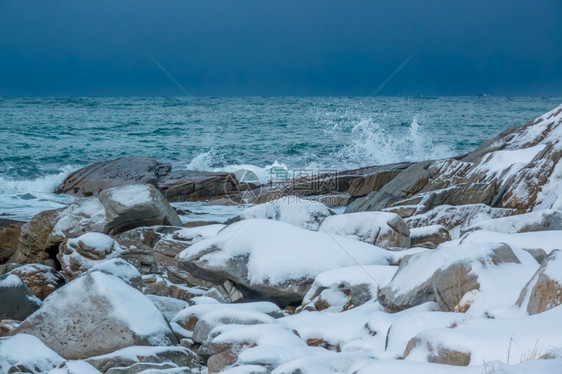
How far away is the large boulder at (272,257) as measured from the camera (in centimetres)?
707

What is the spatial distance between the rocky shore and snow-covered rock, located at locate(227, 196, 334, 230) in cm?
3

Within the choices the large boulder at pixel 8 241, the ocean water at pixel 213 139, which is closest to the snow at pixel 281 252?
the large boulder at pixel 8 241

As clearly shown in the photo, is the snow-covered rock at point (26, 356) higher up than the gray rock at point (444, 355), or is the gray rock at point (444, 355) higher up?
the gray rock at point (444, 355)

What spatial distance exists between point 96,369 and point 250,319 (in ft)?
4.65

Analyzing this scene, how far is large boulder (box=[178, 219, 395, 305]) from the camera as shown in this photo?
7070 mm

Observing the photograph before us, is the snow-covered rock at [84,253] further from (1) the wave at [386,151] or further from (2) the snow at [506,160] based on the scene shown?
(1) the wave at [386,151]

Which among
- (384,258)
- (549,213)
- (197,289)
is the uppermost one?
(549,213)

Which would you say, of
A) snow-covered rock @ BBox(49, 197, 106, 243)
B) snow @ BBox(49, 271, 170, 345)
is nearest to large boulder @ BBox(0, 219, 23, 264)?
snow-covered rock @ BBox(49, 197, 106, 243)

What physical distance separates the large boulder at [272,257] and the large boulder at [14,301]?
1789mm

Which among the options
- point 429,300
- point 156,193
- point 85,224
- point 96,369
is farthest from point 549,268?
point 85,224

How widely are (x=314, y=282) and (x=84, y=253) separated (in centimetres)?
→ 396

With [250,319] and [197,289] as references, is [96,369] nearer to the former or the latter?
[250,319]

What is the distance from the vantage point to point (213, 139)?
98.9ft

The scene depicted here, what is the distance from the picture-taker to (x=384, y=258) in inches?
290
